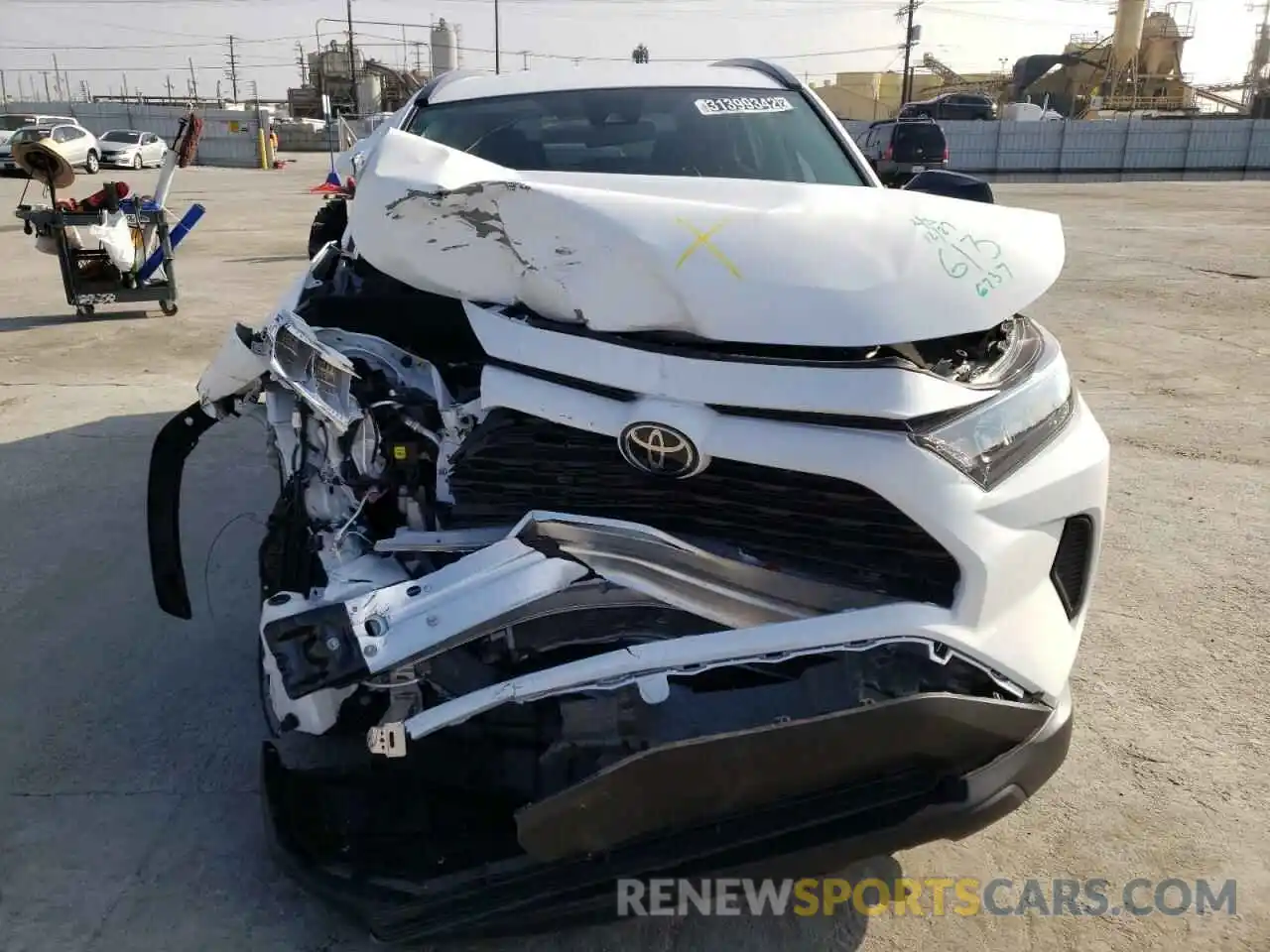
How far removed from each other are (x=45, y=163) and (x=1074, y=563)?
884 cm

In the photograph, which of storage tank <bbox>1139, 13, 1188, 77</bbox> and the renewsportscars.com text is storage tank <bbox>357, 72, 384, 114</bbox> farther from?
the renewsportscars.com text

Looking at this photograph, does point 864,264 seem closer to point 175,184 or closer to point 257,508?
point 257,508

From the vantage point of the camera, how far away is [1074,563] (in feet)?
7.04

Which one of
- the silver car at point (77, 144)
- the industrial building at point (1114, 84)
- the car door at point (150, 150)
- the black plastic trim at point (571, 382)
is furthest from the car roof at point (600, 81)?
the industrial building at point (1114, 84)

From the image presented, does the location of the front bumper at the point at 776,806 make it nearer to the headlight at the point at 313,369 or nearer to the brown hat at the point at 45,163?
the headlight at the point at 313,369

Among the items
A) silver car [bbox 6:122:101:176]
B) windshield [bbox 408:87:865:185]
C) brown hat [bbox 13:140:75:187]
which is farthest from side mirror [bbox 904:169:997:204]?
silver car [bbox 6:122:101:176]

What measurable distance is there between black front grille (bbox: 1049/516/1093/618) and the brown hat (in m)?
8.54

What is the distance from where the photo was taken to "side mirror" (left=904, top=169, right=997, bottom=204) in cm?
331

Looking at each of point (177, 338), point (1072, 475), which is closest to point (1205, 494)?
point (1072, 475)

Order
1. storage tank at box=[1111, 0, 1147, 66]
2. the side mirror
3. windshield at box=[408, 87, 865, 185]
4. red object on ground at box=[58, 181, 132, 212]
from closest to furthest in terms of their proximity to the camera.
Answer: the side mirror, windshield at box=[408, 87, 865, 185], red object on ground at box=[58, 181, 132, 212], storage tank at box=[1111, 0, 1147, 66]

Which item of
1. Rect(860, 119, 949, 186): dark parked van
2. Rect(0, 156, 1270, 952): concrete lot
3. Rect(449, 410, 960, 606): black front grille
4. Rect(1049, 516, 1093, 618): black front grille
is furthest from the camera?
Rect(860, 119, 949, 186): dark parked van

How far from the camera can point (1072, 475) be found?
2.06 metres

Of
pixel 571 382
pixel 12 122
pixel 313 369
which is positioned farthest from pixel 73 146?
pixel 571 382

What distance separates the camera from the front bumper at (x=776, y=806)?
181 cm
